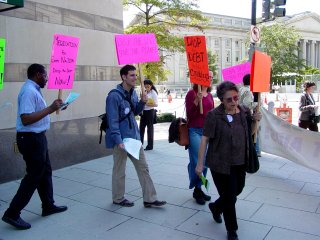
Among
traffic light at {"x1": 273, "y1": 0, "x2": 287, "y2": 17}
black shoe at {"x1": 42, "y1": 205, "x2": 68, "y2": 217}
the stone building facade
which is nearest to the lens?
black shoe at {"x1": 42, "y1": 205, "x2": 68, "y2": 217}

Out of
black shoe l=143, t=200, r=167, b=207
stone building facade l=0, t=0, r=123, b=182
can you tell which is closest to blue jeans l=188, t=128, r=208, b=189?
black shoe l=143, t=200, r=167, b=207

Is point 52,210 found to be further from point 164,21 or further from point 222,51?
point 222,51

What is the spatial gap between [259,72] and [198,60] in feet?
2.68

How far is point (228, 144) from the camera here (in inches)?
140

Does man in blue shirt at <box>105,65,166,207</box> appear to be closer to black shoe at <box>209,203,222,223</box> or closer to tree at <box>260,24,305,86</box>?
black shoe at <box>209,203,222,223</box>

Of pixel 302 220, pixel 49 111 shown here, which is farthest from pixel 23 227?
pixel 302 220

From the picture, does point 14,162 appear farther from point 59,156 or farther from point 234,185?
point 234,185

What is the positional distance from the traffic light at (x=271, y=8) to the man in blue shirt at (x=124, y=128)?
778 cm

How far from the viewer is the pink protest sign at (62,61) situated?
4.24 metres

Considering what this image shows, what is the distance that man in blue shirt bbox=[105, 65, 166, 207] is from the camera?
4367mm

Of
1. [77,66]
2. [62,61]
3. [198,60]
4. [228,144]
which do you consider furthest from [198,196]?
[77,66]

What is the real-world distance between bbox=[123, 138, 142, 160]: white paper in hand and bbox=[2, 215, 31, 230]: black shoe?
1.48 metres

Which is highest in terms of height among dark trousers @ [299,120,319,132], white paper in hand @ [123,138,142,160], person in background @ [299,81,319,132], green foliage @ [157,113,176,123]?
person in background @ [299,81,319,132]

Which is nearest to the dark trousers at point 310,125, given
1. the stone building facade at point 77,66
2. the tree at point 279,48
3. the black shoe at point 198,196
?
the black shoe at point 198,196
